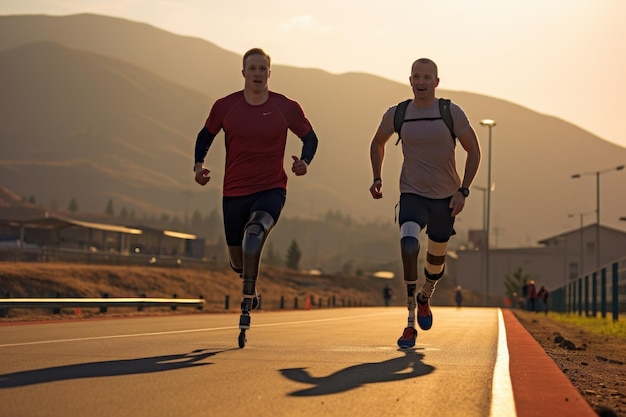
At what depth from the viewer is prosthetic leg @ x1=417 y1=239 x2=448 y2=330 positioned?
10664 millimetres

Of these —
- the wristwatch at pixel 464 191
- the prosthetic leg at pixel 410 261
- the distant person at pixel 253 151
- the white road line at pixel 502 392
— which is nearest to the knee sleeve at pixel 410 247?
the prosthetic leg at pixel 410 261

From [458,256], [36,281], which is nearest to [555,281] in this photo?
→ [458,256]

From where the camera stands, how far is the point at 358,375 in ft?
21.5

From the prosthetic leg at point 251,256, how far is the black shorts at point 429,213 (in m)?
1.43

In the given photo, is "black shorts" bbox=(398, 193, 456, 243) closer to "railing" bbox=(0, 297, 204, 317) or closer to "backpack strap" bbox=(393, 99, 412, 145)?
"backpack strap" bbox=(393, 99, 412, 145)

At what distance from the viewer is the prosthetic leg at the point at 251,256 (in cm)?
928

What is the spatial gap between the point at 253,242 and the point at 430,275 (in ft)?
7.55

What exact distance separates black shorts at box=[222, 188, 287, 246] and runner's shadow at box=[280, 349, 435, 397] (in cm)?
249

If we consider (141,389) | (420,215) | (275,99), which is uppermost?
(275,99)

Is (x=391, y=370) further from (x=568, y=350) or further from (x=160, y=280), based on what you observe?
(x=160, y=280)

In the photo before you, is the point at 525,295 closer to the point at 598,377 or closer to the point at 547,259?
the point at 598,377

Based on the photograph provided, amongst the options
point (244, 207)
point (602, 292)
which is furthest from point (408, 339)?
point (602, 292)

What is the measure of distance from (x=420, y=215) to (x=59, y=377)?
4978 millimetres

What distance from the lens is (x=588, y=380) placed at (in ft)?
24.2
